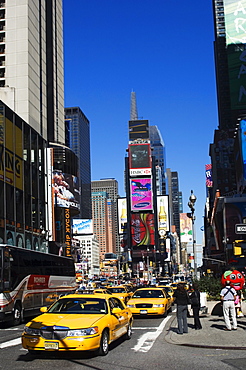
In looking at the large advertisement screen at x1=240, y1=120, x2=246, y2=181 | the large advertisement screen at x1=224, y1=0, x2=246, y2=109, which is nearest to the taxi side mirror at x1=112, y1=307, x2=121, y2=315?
the large advertisement screen at x1=240, y1=120, x2=246, y2=181

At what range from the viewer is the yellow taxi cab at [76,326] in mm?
10656

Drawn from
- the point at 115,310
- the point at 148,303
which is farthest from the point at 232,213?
the point at 115,310


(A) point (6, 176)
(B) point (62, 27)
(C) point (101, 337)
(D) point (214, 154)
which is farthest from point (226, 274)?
(D) point (214, 154)

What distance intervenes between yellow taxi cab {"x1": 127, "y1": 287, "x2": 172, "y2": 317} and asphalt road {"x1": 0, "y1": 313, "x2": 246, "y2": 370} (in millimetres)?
8249

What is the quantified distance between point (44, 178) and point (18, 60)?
27.8 metres

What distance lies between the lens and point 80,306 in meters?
12.6

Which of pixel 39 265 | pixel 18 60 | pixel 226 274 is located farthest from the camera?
pixel 18 60

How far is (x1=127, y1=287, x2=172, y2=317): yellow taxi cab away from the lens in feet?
72.7

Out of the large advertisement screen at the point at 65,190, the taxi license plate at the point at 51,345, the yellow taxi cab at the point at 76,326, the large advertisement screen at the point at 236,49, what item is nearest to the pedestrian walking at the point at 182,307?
the yellow taxi cab at the point at 76,326

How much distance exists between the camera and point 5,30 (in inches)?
3260

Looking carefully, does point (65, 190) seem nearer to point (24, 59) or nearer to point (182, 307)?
point (24, 59)

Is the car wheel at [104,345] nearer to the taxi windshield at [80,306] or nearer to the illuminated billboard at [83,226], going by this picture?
the taxi windshield at [80,306]

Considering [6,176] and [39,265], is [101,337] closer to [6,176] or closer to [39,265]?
[39,265]

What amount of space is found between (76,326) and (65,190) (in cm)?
6229
